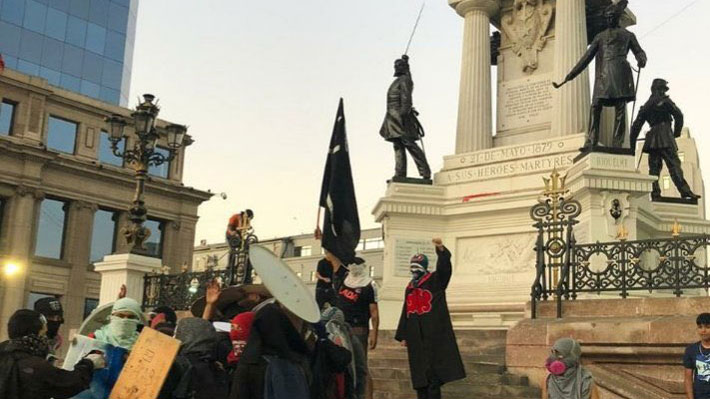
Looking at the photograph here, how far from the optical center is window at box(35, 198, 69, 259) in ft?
161

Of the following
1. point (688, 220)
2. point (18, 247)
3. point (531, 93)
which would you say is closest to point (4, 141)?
point (18, 247)

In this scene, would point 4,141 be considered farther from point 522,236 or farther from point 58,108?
point 522,236

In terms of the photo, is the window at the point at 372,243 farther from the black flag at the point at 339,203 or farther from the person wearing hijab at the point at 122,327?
the person wearing hijab at the point at 122,327

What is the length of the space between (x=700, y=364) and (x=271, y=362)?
12.6 ft

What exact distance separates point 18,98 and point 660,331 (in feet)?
149

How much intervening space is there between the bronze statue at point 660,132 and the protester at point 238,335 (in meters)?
13.1

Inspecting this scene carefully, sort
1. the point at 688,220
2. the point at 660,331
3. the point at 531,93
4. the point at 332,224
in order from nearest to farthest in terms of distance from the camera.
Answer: the point at 332,224 → the point at 660,331 → the point at 688,220 → the point at 531,93

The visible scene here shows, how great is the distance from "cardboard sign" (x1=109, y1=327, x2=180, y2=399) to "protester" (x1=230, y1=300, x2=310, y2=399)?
0.47 m

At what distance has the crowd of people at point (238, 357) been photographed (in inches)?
175

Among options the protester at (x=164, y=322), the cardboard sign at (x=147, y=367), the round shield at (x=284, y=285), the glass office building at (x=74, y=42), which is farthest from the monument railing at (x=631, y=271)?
the glass office building at (x=74, y=42)

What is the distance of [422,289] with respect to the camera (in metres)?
8.03

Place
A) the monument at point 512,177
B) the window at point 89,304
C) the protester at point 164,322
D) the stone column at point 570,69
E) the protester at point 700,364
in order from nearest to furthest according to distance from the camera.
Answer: the protester at point 164,322 < the protester at point 700,364 < the monument at point 512,177 < the stone column at point 570,69 < the window at point 89,304

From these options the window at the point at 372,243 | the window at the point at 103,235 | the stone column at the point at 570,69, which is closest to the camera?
the stone column at the point at 570,69

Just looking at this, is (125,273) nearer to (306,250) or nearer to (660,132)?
(660,132)
